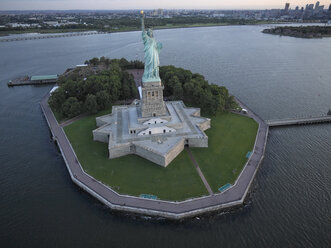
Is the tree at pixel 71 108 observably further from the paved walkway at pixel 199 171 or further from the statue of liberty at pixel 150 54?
the paved walkway at pixel 199 171

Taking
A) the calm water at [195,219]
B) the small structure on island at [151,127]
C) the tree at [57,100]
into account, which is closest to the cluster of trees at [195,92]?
the small structure on island at [151,127]

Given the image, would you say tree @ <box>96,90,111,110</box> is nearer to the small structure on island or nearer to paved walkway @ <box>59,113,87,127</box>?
paved walkway @ <box>59,113,87,127</box>

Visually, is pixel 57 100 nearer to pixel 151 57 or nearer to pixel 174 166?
pixel 151 57

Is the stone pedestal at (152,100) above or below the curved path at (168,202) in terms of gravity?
above

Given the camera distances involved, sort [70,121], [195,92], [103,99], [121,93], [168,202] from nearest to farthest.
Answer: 1. [168,202]
2. [70,121]
3. [103,99]
4. [195,92]
5. [121,93]

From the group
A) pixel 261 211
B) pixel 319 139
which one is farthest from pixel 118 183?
pixel 319 139

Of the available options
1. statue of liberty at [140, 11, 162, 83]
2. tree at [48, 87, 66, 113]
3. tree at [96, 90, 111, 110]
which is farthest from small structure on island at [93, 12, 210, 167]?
tree at [48, 87, 66, 113]

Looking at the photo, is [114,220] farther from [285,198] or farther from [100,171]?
[285,198]

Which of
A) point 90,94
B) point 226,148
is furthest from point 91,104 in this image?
point 226,148
